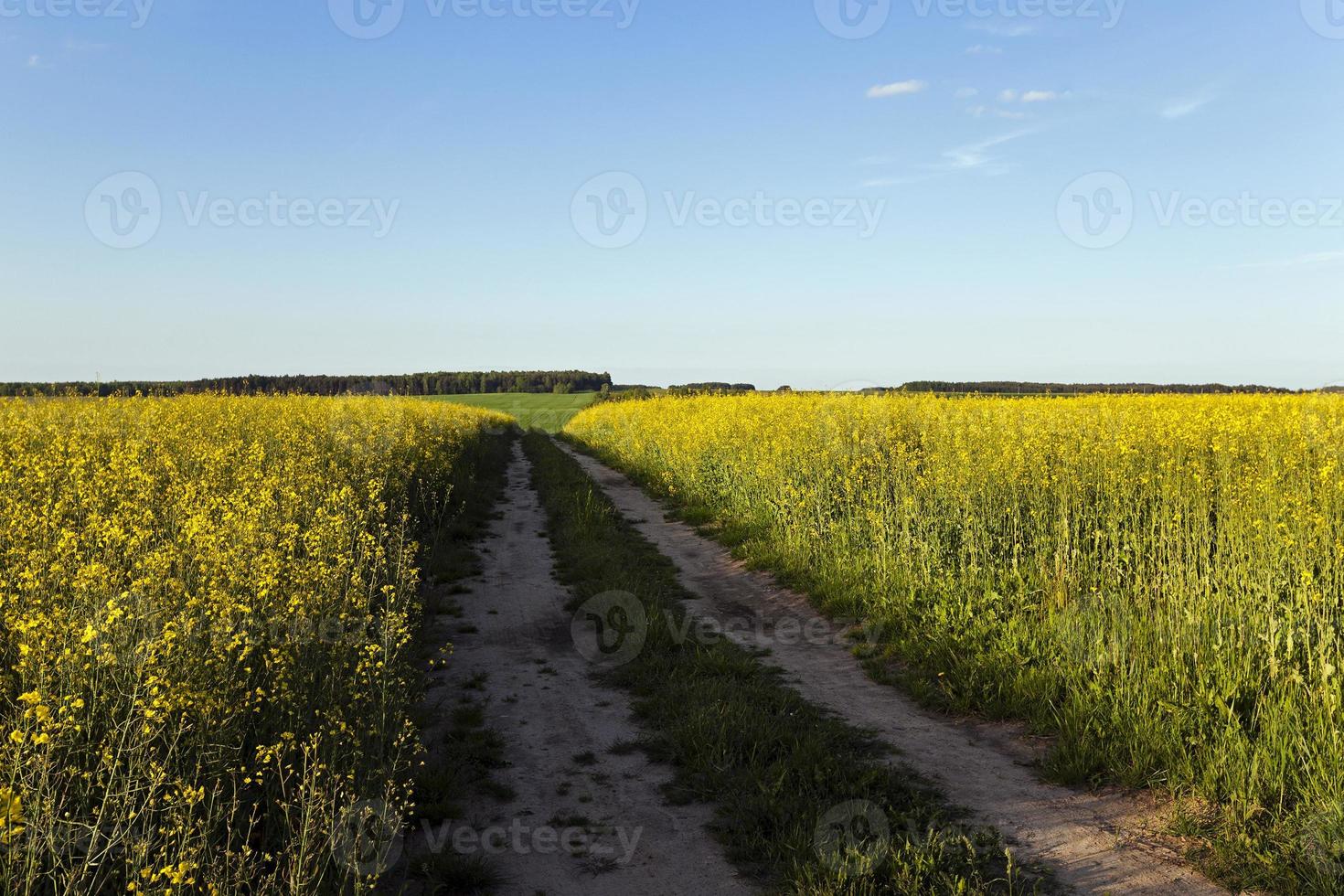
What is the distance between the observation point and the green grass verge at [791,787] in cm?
387

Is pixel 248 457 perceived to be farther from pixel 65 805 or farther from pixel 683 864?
pixel 683 864

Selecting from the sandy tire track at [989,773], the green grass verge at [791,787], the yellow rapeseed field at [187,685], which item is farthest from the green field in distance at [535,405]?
the green grass verge at [791,787]

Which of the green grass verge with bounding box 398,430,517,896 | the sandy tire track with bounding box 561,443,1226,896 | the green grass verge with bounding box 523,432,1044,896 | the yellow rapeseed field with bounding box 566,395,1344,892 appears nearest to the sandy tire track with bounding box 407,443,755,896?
the green grass verge with bounding box 398,430,517,896

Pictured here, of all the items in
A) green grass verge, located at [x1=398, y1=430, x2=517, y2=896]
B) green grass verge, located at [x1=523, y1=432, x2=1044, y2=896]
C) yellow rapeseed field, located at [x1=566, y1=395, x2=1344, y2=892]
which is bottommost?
green grass verge, located at [x1=398, y1=430, x2=517, y2=896]

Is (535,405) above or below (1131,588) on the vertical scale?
above

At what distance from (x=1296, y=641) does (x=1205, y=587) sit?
0.88 meters

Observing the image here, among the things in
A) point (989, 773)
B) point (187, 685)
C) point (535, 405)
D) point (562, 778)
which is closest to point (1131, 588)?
point (989, 773)

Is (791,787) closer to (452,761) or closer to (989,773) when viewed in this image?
(989,773)

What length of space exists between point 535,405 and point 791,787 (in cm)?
7856

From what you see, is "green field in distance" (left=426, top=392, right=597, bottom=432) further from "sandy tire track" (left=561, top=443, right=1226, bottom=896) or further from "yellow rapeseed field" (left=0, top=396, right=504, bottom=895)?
"yellow rapeseed field" (left=0, top=396, right=504, bottom=895)

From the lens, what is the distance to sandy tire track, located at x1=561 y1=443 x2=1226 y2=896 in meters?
4.05

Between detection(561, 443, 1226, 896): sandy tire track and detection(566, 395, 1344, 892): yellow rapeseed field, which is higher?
detection(566, 395, 1344, 892): yellow rapeseed field

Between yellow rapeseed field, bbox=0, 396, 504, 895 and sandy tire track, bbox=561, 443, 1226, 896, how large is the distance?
11.4ft

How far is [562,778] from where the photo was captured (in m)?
5.12
